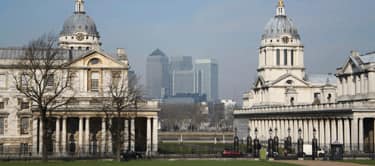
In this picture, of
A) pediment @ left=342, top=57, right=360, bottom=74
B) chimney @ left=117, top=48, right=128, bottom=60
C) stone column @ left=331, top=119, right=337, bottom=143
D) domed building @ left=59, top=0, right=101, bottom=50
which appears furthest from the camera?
domed building @ left=59, top=0, right=101, bottom=50

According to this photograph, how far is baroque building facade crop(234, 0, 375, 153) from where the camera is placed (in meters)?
112

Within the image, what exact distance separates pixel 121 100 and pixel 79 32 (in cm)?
5548

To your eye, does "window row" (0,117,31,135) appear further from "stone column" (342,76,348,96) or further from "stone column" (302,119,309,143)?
"stone column" (342,76,348,96)

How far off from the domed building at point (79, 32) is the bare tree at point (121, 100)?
36.3 m

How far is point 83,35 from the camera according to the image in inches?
5719

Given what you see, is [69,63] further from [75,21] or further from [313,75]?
[313,75]

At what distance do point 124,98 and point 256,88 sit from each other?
8581cm

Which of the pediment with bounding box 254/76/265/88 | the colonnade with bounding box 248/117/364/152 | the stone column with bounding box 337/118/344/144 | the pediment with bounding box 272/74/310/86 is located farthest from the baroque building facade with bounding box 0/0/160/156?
the pediment with bounding box 254/76/265/88

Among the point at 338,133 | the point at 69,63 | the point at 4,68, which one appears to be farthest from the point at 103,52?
the point at 338,133

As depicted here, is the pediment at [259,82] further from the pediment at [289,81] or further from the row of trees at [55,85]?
the row of trees at [55,85]

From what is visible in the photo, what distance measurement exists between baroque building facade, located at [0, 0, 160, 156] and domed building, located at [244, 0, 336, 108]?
62765mm

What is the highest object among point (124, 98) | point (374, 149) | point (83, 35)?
point (83, 35)

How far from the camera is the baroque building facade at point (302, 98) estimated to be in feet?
368

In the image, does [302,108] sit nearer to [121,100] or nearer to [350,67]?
[350,67]
